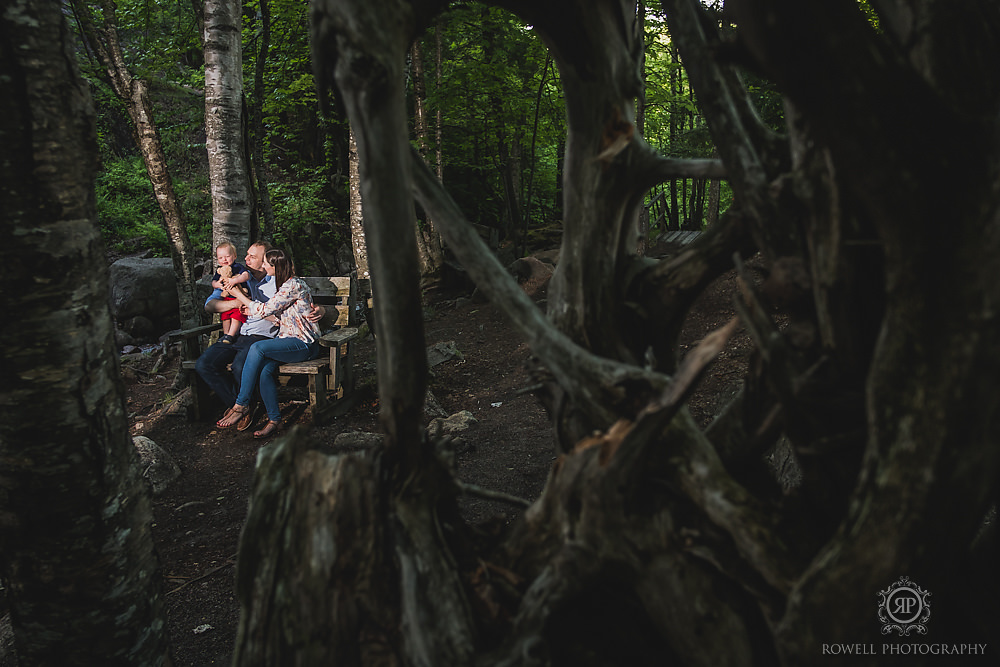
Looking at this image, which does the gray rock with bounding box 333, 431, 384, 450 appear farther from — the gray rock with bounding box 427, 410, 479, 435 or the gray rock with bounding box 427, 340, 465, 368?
the gray rock with bounding box 427, 340, 465, 368

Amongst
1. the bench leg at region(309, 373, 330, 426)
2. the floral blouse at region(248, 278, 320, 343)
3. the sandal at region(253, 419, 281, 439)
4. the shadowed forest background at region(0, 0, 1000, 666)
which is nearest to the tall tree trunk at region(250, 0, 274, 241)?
the floral blouse at region(248, 278, 320, 343)

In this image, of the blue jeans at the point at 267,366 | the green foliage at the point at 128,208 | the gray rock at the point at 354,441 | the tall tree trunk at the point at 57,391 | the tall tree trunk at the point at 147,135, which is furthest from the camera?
the green foliage at the point at 128,208

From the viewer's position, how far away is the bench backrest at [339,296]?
23.7ft

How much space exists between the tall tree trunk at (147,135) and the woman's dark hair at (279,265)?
2.47m

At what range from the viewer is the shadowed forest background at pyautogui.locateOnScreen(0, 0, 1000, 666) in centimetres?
120

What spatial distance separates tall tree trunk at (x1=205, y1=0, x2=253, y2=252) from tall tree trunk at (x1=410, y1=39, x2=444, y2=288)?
18.0 ft

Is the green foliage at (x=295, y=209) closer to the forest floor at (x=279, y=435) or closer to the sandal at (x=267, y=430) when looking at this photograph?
the forest floor at (x=279, y=435)

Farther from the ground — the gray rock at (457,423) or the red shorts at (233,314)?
the red shorts at (233,314)

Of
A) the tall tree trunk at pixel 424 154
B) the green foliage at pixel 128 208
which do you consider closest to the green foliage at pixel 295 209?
the tall tree trunk at pixel 424 154

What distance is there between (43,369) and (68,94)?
0.97 m

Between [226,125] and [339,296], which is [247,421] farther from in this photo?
[226,125]

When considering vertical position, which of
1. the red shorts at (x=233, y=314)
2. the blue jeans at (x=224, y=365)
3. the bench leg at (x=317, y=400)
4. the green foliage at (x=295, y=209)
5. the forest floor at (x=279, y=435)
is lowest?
the forest floor at (x=279, y=435)

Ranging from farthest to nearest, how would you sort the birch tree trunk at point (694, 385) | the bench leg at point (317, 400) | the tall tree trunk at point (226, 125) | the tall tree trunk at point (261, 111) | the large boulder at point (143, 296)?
the large boulder at point (143, 296) < the tall tree trunk at point (261, 111) < the tall tree trunk at point (226, 125) < the bench leg at point (317, 400) < the birch tree trunk at point (694, 385)

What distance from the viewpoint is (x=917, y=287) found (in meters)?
1.22
